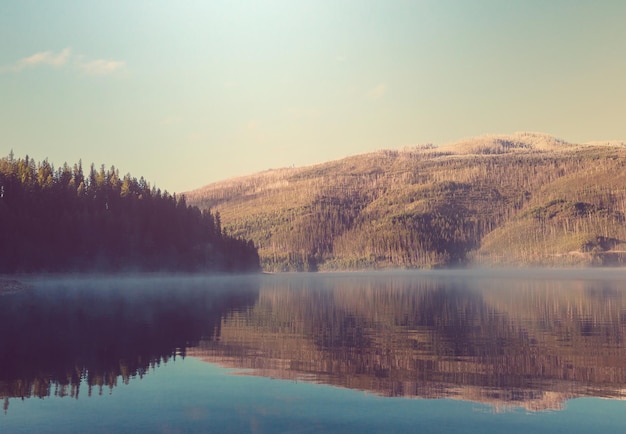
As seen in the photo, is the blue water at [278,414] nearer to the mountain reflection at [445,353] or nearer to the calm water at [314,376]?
the calm water at [314,376]

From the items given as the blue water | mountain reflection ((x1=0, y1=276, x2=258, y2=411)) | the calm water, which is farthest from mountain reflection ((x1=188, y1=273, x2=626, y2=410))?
mountain reflection ((x1=0, y1=276, x2=258, y2=411))

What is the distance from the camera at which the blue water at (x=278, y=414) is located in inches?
1011

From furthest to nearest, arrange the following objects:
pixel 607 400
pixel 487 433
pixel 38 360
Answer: pixel 38 360
pixel 607 400
pixel 487 433

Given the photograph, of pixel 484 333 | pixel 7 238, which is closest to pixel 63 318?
pixel 484 333

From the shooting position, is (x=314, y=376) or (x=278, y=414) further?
(x=314, y=376)

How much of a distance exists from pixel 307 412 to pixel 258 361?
13739mm

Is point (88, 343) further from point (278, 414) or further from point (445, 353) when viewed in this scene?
point (278, 414)

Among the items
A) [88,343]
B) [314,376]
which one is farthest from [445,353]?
[88,343]

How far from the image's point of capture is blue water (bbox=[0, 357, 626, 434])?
25.7 meters

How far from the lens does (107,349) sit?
45625 mm

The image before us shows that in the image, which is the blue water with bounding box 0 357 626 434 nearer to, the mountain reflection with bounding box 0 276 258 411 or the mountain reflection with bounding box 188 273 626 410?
the mountain reflection with bounding box 188 273 626 410

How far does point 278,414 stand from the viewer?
2783 centimetres

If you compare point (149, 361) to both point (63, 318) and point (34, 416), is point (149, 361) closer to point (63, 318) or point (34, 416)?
point (34, 416)

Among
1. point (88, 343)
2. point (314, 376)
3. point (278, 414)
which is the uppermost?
point (88, 343)
